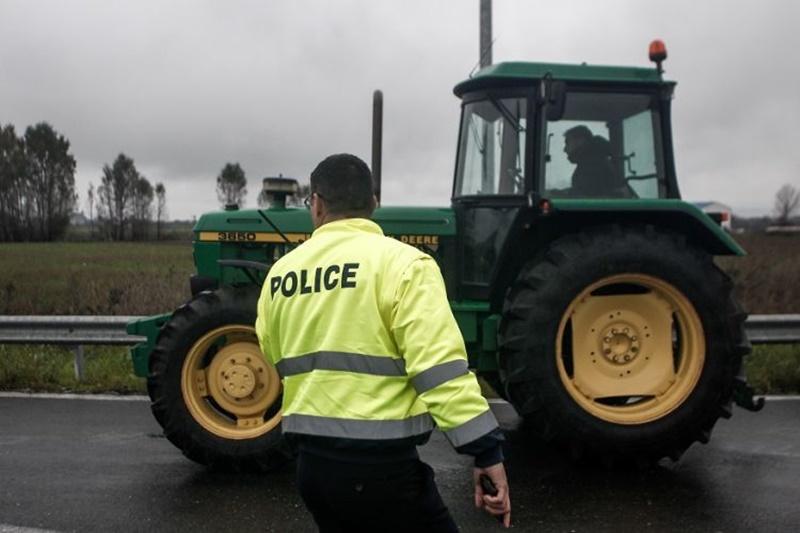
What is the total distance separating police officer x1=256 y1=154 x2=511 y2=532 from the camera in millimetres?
2129

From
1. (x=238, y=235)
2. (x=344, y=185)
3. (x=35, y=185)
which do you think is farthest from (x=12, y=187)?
(x=344, y=185)

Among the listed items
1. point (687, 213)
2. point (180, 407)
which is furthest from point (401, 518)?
point (687, 213)

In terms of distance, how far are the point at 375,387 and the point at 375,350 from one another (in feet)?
0.34

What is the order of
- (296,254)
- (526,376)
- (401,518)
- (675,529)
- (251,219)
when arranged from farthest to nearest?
(251,219)
(526,376)
(675,529)
(296,254)
(401,518)

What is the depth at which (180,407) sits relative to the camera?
4.77 meters

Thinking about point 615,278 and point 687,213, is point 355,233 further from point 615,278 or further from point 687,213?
point 687,213

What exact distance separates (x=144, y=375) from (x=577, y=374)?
2663 mm

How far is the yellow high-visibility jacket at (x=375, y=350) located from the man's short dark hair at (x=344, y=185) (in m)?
0.11

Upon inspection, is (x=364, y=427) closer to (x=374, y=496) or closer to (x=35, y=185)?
(x=374, y=496)

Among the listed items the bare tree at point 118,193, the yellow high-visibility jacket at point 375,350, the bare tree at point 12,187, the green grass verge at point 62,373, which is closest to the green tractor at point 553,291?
the green grass verge at point 62,373

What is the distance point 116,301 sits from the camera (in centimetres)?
1051

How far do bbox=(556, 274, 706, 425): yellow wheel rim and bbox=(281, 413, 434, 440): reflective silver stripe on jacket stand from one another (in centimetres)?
278

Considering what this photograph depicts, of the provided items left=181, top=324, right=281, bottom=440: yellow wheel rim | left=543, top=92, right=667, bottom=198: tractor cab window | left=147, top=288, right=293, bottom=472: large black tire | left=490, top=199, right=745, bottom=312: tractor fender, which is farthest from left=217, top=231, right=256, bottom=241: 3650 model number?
left=543, top=92, right=667, bottom=198: tractor cab window

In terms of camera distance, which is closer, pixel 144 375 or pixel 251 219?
pixel 144 375
